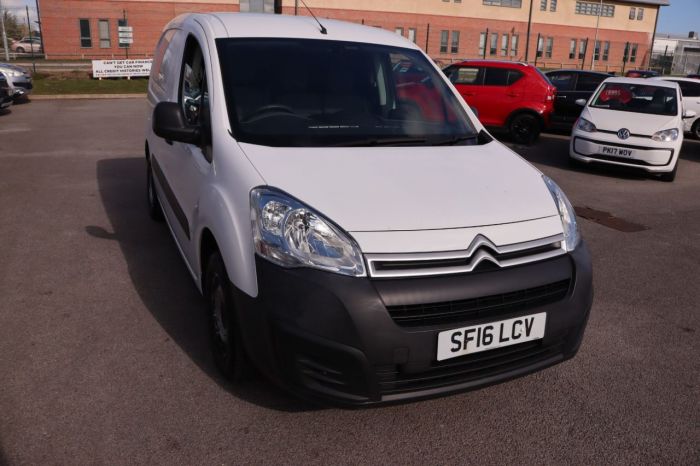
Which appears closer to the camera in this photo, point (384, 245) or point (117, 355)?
point (384, 245)

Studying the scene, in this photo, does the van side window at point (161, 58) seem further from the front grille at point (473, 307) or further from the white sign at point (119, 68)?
the white sign at point (119, 68)

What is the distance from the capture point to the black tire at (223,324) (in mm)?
2777

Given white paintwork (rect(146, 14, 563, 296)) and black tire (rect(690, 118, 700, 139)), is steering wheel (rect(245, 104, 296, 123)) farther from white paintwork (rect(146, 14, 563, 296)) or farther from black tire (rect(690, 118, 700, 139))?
A: black tire (rect(690, 118, 700, 139))

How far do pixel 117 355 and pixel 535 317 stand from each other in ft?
7.42

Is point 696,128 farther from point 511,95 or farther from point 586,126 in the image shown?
point 586,126

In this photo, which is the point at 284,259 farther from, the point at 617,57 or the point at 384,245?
the point at 617,57

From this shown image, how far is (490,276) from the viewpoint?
2479mm

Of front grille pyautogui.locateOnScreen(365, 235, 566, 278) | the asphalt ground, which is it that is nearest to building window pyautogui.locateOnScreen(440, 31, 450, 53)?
the asphalt ground

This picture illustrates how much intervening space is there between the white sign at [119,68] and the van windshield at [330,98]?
2501 centimetres

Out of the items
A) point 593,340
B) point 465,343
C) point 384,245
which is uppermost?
point 384,245

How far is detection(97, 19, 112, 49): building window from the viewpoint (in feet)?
141

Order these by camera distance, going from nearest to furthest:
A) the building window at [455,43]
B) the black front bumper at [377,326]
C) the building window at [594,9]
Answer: the black front bumper at [377,326] → the building window at [455,43] → the building window at [594,9]

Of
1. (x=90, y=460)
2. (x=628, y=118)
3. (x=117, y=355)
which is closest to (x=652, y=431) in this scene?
(x=90, y=460)

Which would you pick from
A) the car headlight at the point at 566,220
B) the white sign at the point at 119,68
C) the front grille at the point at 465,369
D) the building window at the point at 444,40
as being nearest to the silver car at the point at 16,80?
the white sign at the point at 119,68
